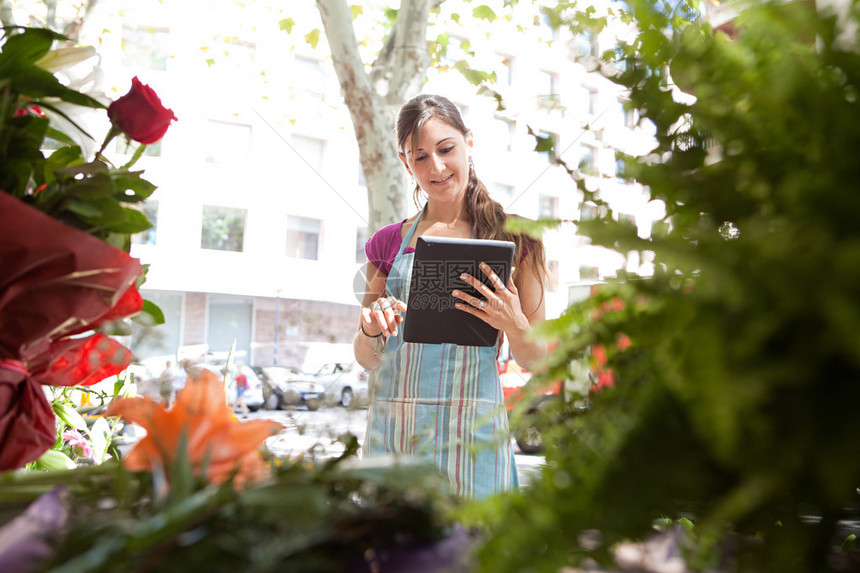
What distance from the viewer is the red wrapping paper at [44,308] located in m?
0.43

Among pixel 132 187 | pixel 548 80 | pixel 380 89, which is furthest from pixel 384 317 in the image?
pixel 548 80

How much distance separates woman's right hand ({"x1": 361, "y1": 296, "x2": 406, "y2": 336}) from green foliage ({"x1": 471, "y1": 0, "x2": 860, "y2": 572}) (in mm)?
1039

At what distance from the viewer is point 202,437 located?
350 mm

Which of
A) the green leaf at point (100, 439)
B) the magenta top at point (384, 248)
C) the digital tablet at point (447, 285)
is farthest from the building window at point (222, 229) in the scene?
the digital tablet at point (447, 285)

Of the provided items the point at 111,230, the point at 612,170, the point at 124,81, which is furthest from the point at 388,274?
the point at 124,81

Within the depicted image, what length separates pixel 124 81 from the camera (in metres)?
9.78

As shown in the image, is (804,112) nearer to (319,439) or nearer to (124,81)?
(319,439)

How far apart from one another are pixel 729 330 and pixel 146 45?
38.6ft

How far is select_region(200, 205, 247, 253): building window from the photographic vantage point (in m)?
10.7

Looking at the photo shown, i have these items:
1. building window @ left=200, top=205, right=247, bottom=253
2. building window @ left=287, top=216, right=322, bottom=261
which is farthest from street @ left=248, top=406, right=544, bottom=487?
building window @ left=287, top=216, right=322, bottom=261

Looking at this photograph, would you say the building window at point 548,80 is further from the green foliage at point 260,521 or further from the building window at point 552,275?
the green foliage at point 260,521

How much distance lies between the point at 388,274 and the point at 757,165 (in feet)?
4.44

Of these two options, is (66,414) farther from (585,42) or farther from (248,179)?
(248,179)

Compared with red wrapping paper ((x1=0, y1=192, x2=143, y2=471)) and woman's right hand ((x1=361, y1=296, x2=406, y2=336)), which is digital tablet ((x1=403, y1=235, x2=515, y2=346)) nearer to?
woman's right hand ((x1=361, y1=296, x2=406, y2=336))
